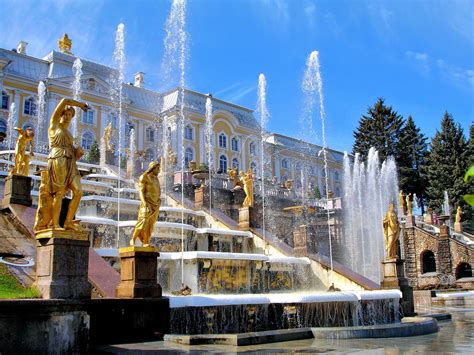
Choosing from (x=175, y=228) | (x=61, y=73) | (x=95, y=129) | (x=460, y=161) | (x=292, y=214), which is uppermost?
(x=61, y=73)

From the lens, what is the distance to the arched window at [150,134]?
58994mm

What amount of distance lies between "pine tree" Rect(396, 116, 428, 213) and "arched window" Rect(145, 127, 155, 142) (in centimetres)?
2656

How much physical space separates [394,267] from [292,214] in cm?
1494

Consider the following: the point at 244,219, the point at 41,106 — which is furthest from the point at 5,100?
the point at 244,219

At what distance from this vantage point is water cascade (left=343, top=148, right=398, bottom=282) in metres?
30.4

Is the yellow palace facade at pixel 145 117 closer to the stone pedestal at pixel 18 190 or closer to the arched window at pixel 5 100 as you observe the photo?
the arched window at pixel 5 100

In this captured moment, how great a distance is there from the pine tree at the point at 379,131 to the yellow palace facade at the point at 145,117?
26.2ft

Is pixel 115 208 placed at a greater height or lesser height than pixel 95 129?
lesser

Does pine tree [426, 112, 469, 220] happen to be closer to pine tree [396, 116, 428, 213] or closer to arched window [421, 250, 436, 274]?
pine tree [396, 116, 428, 213]

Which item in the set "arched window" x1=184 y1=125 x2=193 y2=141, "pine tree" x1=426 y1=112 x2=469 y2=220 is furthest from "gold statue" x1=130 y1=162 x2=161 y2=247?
"arched window" x1=184 y1=125 x2=193 y2=141

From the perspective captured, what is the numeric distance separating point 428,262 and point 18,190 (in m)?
30.5

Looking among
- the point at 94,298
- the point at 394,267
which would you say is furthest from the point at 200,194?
the point at 94,298

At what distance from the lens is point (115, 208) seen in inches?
Answer: 779

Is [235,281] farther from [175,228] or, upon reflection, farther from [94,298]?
[94,298]
